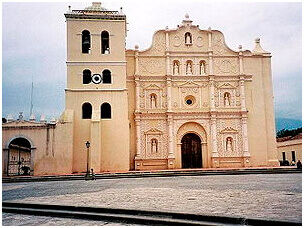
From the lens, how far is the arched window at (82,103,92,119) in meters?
23.7

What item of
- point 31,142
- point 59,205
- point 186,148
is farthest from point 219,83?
point 59,205

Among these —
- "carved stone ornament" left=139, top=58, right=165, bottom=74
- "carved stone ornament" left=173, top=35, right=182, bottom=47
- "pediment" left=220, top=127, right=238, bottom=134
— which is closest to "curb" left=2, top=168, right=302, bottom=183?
"pediment" left=220, top=127, right=238, bottom=134

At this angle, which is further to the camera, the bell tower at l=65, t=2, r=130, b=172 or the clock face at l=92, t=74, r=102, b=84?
the clock face at l=92, t=74, r=102, b=84

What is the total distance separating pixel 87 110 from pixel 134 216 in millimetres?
17635

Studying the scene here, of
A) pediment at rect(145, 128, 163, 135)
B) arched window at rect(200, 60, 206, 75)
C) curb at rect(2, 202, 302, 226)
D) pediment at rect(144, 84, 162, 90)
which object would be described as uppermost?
arched window at rect(200, 60, 206, 75)

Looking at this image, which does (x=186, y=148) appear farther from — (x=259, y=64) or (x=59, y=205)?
(x=59, y=205)

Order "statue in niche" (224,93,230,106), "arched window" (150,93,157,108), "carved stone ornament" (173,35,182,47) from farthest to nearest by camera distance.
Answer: "carved stone ornament" (173,35,182,47)
"statue in niche" (224,93,230,106)
"arched window" (150,93,157,108)

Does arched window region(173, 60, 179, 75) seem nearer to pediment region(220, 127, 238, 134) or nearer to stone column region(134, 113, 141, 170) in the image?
stone column region(134, 113, 141, 170)

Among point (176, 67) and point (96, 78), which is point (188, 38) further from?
point (96, 78)

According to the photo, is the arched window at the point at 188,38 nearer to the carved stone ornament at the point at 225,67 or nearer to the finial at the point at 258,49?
the carved stone ornament at the point at 225,67

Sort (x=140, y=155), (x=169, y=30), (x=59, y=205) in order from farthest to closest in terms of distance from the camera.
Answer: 1. (x=169, y=30)
2. (x=140, y=155)
3. (x=59, y=205)

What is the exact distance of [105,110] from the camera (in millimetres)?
23984

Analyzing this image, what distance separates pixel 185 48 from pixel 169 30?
174 centimetres

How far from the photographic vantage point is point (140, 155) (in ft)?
81.6
